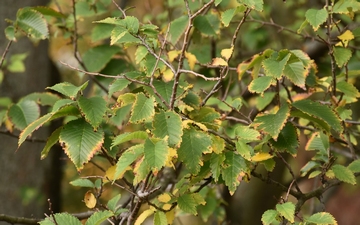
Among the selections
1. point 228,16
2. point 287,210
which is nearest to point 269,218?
point 287,210

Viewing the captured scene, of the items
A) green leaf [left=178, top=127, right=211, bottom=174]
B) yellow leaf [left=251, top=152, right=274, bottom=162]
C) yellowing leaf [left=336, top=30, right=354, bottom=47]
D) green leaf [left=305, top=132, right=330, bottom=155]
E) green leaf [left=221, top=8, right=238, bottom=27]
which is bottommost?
green leaf [left=305, top=132, right=330, bottom=155]

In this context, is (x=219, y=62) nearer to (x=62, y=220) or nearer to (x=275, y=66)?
(x=275, y=66)

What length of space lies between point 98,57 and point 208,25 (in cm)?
54

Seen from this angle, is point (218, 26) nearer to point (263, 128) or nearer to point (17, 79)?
point (263, 128)

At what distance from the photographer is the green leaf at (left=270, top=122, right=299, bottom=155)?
1.62 meters

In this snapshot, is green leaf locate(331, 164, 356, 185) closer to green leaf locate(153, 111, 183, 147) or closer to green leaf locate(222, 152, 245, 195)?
green leaf locate(222, 152, 245, 195)

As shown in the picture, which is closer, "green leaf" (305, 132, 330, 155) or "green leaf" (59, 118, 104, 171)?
"green leaf" (59, 118, 104, 171)

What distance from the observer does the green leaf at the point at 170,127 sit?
4.42 ft

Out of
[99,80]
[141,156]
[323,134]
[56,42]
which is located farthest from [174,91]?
[56,42]

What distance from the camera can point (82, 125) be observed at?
153 cm

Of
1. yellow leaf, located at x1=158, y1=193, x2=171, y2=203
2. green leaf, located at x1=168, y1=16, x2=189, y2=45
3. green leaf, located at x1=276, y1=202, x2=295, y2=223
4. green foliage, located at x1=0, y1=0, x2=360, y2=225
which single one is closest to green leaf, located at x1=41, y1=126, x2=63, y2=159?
green foliage, located at x1=0, y1=0, x2=360, y2=225

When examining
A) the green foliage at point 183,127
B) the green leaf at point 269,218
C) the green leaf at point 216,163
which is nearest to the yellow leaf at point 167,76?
the green foliage at point 183,127

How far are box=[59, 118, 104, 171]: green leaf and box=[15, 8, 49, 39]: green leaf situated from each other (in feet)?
2.44

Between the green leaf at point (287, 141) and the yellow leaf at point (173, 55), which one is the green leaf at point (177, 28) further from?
the green leaf at point (287, 141)
